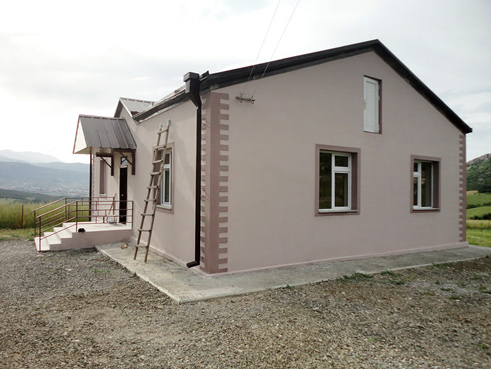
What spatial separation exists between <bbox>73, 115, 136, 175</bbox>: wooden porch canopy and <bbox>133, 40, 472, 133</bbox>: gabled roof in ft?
2.76

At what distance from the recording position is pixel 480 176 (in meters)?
36.9

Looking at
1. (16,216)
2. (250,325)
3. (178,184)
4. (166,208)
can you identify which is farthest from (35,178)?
(250,325)

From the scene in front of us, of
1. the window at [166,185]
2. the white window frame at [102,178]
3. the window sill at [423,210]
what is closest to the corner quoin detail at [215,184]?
the window at [166,185]

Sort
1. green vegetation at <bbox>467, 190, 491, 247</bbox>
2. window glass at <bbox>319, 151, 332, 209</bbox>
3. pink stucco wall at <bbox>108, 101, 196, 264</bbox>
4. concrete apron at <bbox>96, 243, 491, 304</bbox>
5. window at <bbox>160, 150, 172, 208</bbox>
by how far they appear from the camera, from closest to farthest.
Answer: concrete apron at <bbox>96, 243, 491, 304</bbox>, pink stucco wall at <bbox>108, 101, 196, 264</bbox>, window glass at <bbox>319, 151, 332, 209</bbox>, window at <bbox>160, 150, 172, 208</bbox>, green vegetation at <bbox>467, 190, 491, 247</bbox>

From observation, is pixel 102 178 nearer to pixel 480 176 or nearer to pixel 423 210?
pixel 423 210

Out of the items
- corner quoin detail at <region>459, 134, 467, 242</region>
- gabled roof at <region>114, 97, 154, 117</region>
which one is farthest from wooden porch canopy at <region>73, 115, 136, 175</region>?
corner quoin detail at <region>459, 134, 467, 242</region>

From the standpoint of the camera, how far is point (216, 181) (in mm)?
6387

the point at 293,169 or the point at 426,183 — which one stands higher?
the point at 293,169

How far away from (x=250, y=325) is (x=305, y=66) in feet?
17.9

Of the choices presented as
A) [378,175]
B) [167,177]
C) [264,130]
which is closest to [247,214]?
[264,130]

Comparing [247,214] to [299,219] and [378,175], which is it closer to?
[299,219]

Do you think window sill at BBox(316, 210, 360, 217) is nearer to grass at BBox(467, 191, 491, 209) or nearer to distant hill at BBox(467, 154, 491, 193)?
grass at BBox(467, 191, 491, 209)

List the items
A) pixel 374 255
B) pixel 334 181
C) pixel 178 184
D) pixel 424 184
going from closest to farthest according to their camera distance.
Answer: pixel 178 184 → pixel 334 181 → pixel 374 255 → pixel 424 184

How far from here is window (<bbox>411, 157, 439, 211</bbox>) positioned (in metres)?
9.84
